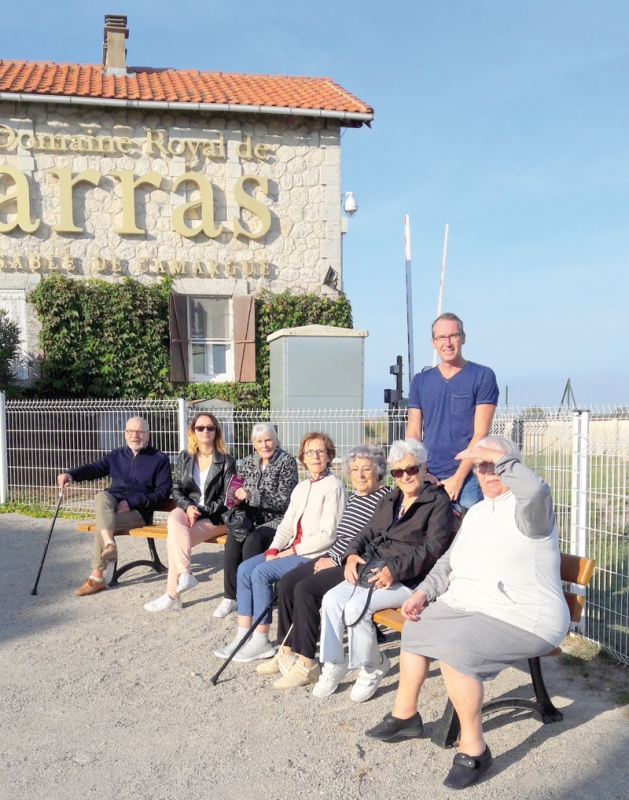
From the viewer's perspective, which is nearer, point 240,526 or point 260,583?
point 260,583

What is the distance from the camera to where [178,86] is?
14000mm

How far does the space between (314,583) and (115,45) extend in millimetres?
13927

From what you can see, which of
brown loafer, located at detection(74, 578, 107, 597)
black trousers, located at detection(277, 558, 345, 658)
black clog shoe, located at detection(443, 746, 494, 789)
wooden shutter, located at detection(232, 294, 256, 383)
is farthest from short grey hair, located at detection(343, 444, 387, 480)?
wooden shutter, located at detection(232, 294, 256, 383)

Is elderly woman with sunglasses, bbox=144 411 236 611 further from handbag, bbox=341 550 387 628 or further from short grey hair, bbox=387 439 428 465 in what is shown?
short grey hair, bbox=387 439 428 465

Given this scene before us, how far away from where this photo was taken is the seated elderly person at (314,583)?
3963 mm

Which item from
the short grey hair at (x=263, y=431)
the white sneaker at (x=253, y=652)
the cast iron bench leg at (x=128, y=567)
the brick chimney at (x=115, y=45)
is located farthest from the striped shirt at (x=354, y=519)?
the brick chimney at (x=115, y=45)

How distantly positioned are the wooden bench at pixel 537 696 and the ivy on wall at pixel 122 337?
10.3 meters

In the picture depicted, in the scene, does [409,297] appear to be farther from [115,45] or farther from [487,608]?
[487,608]

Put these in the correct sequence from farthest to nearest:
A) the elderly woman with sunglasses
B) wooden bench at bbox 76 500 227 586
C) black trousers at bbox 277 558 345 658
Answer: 1. wooden bench at bbox 76 500 227 586
2. the elderly woman with sunglasses
3. black trousers at bbox 277 558 345 658

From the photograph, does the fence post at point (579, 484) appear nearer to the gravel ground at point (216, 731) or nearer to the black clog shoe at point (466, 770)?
the gravel ground at point (216, 731)

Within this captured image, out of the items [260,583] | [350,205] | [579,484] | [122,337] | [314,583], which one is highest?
[350,205]

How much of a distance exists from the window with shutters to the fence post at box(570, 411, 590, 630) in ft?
32.3

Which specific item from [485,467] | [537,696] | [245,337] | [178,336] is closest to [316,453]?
[485,467]

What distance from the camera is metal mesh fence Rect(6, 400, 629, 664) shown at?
4281 mm
